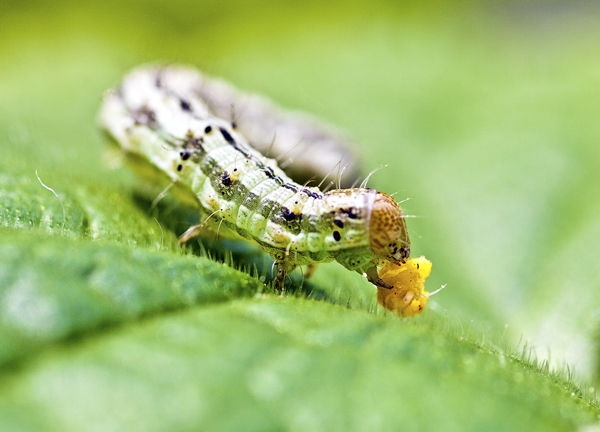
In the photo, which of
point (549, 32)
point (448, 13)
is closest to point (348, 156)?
point (448, 13)

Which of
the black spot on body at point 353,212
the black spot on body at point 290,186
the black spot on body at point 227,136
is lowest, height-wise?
the black spot on body at point 290,186

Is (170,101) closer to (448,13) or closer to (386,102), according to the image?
(386,102)

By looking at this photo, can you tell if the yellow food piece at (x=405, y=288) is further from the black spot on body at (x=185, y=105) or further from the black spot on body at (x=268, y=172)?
the black spot on body at (x=185, y=105)

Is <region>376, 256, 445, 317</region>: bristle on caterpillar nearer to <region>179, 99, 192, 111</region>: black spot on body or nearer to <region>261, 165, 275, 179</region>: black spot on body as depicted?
<region>261, 165, 275, 179</region>: black spot on body

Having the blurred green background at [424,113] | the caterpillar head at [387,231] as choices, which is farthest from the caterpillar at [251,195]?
the blurred green background at [424,113]

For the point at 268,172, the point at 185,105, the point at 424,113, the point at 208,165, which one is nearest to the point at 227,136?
the point at 208,165
